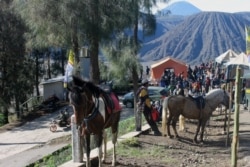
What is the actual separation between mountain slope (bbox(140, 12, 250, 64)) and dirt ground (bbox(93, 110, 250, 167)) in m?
51.5

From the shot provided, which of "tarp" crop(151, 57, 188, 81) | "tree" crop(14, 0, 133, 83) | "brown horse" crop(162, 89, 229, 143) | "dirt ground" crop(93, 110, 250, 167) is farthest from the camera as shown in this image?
"tarp" crop(151, 57, 188, 81)

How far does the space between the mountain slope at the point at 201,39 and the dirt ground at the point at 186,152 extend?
5150 cm

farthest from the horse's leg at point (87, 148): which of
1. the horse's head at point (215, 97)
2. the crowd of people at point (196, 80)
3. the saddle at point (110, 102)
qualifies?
the crowd of people at point (196, 80)

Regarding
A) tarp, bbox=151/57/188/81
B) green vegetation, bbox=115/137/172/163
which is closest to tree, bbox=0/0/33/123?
tarp, bbox=151/57/188/81

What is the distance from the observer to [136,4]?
13.9 m

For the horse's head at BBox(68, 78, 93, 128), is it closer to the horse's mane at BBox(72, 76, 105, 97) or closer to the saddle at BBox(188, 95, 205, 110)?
the horse's mane at BBox(72, 76, 105, 97)

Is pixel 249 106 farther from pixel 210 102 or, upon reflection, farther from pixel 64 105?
pixel 64 105

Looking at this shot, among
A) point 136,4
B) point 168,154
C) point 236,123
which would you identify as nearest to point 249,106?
point 136,4

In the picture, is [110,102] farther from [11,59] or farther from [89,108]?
[11,59]

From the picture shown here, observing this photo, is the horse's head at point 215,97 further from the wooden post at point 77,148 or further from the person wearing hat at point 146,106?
the wooden post at point 77,148

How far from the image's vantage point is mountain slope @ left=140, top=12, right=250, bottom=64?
222 feet

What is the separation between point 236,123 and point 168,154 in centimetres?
435

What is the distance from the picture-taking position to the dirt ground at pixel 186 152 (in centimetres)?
955

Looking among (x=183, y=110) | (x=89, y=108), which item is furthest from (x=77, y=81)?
(x=183, y=110)
